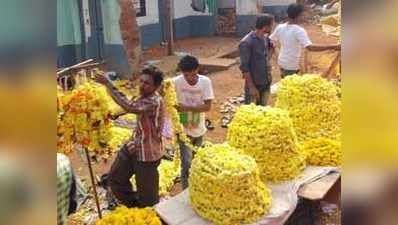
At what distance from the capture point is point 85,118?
371 cm

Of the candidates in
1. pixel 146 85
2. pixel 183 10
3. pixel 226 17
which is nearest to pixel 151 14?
pixel 183 10

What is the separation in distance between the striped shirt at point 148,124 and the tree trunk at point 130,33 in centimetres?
688

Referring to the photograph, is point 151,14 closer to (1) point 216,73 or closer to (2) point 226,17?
(2) point 226,17

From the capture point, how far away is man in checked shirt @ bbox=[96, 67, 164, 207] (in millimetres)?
4180

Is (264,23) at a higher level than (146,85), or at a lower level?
higher

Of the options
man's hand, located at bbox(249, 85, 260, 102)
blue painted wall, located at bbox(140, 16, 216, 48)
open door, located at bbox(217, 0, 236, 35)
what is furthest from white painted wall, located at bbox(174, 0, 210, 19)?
man's hand, located at bbox(249, 85, 260, 102)

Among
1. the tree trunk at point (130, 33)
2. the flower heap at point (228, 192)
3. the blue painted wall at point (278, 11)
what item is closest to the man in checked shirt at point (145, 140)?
the flower heap at point (228, 192)

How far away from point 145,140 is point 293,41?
3122 mm

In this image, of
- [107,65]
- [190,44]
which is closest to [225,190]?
[107,65]

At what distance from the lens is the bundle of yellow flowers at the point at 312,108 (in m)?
5.57
